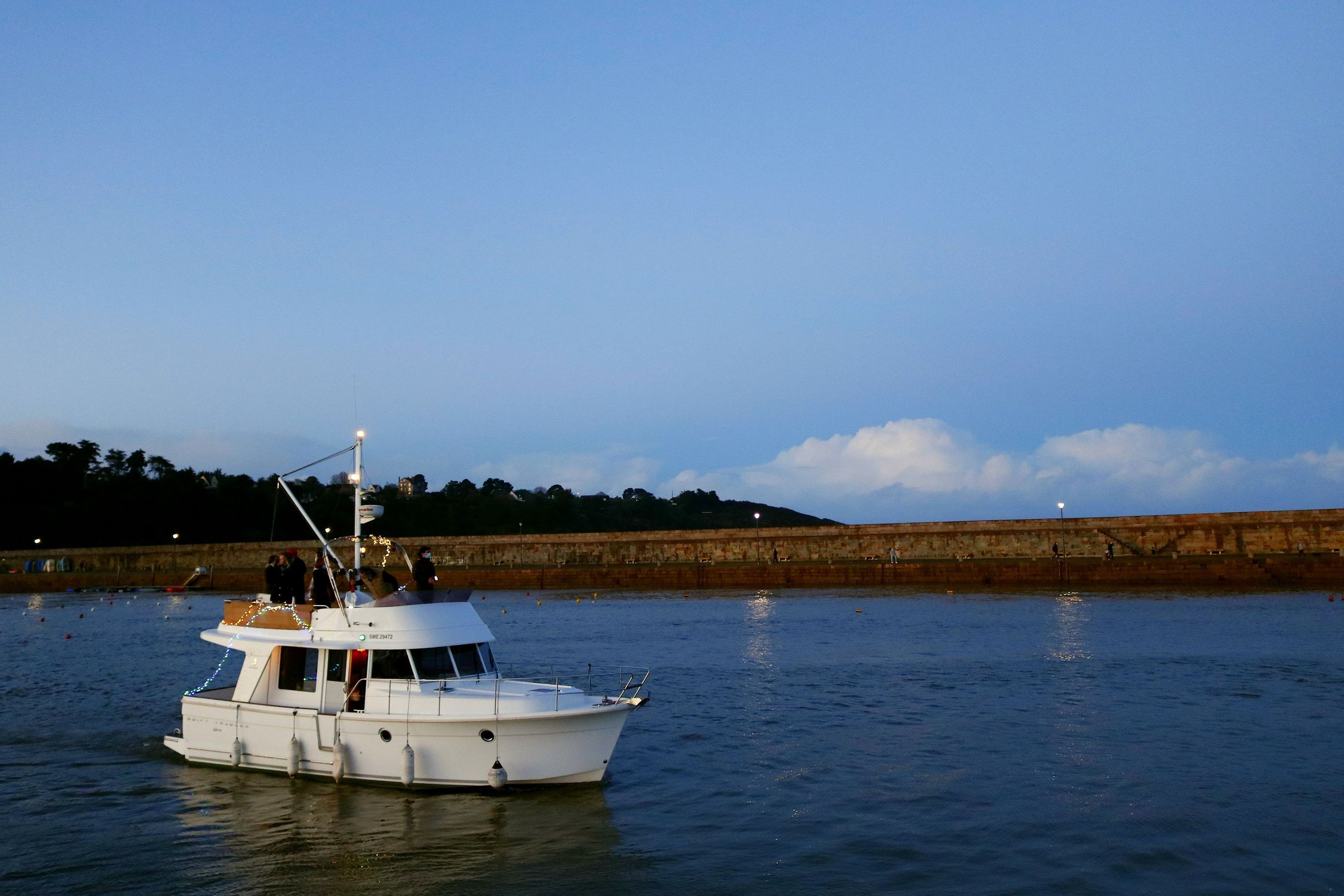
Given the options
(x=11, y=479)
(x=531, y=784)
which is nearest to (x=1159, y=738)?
(x=531, y=784)

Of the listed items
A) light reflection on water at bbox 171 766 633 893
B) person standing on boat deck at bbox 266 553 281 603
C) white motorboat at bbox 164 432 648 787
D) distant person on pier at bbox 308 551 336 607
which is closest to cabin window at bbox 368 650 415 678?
white motorboat at bbox 164 432 648 787

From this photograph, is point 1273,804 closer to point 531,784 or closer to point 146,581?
point 531,784

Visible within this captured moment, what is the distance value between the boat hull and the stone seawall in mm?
44232

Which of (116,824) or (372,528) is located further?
(372,528)

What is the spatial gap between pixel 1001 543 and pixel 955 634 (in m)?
29.7

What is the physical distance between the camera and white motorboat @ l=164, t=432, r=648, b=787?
40.8 ft

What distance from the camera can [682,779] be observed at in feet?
47.8

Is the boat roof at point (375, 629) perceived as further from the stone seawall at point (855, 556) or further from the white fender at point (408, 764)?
the stone seawall at point (855, 556)

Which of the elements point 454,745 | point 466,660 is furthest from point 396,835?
point 466,660

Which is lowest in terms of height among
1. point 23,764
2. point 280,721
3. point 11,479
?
point 23,764

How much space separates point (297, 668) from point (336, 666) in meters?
0.78

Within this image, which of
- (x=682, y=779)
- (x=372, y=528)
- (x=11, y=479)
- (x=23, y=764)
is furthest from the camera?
(x=11, y=479)

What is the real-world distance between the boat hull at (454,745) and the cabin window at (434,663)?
2.44 feet

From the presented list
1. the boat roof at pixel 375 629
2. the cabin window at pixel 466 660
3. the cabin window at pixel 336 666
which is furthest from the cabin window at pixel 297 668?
the cabin window at pixel 466 660
